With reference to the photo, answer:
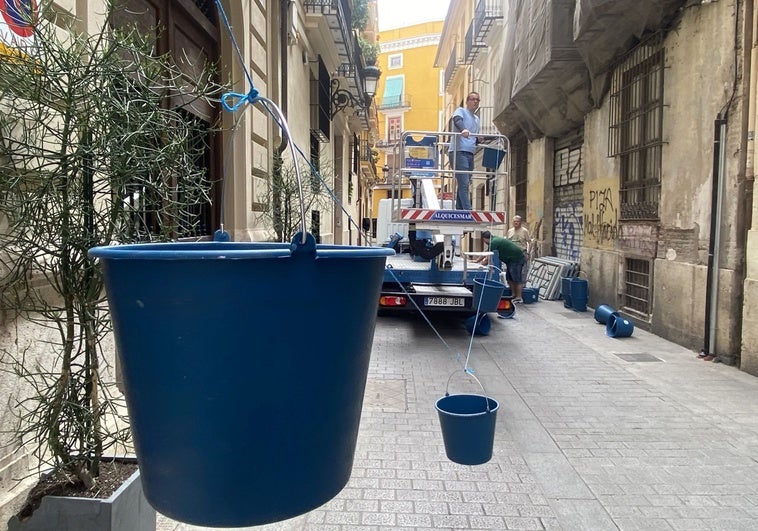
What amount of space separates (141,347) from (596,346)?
7.34 m

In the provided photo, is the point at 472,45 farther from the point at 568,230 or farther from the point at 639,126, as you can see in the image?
the point at 639,126

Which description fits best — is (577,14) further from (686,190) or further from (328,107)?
(328,107)

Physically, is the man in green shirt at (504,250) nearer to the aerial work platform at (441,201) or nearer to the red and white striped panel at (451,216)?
the aerial work platform at (441,201)

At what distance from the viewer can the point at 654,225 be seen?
8.72 meters

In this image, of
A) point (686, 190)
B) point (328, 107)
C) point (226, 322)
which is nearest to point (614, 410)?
point (686, 190)

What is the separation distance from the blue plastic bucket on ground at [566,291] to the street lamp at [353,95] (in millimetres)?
7684

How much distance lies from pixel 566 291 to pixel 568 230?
262 cm

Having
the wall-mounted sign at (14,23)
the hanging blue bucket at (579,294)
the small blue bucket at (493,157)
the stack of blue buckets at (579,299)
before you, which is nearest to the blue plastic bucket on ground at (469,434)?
the wall-mounted sign at (14,23)

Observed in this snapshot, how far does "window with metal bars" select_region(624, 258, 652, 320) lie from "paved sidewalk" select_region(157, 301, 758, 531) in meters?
1.90

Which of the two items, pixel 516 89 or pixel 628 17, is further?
pixel 516 89

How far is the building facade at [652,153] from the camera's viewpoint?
6.61m

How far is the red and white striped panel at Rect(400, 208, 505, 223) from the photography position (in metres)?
7.56

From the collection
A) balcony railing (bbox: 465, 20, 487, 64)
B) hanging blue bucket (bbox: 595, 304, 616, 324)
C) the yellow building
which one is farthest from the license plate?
the yellow building

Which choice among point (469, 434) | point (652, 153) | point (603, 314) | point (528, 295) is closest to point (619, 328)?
point (603, 314)
